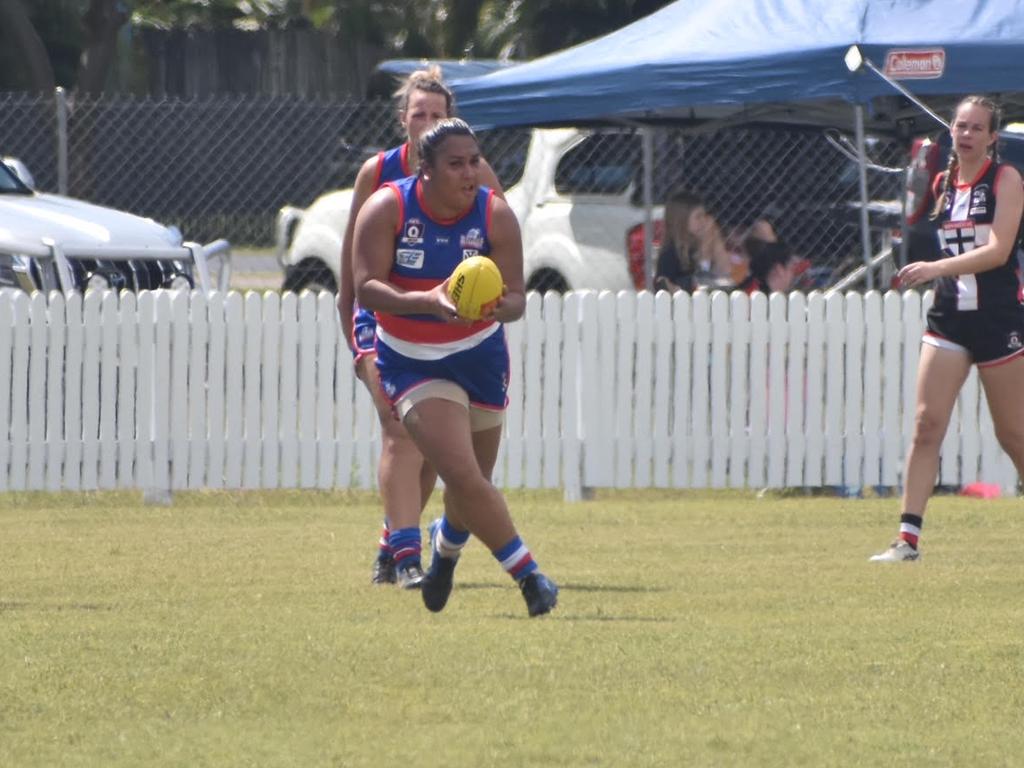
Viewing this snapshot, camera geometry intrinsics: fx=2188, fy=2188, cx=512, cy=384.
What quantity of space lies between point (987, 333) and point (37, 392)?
5.60m

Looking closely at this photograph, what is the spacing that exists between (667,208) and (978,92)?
2532mm

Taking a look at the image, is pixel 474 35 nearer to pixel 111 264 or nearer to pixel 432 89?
pixel 111 264

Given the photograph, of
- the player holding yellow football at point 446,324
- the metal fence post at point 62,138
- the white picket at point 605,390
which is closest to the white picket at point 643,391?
the white picket at point 605,390

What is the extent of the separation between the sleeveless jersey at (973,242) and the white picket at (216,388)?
14.6ft

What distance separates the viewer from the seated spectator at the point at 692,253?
14320 mm

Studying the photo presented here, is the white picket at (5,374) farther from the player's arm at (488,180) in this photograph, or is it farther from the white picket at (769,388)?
the player's arm at (488,180)

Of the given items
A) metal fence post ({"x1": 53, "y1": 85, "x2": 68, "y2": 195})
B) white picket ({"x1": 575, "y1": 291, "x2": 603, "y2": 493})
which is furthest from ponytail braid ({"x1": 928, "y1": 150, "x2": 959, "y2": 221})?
metal fence post ({"x1": 53, "y1": 85, "x2": 68, "y2": 195})

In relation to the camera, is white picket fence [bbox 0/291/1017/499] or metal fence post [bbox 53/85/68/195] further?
metal fence post [bbox 53/85/68/195]

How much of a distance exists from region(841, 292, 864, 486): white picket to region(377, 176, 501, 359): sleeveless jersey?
535 centimetres

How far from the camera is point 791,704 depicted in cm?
581

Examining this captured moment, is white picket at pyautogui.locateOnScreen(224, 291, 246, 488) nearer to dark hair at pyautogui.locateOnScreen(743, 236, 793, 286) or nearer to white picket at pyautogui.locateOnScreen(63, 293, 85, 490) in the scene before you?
white picket at pyautogui.locateOnScreen(63, 293, 85, 490)

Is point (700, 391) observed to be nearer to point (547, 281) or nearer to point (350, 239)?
point (547, 281)

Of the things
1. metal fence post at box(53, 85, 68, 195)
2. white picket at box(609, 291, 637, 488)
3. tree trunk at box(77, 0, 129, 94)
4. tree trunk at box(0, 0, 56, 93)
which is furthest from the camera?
tree trunk at box(77, 0, 129, 94)

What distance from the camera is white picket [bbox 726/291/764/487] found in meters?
12.2
